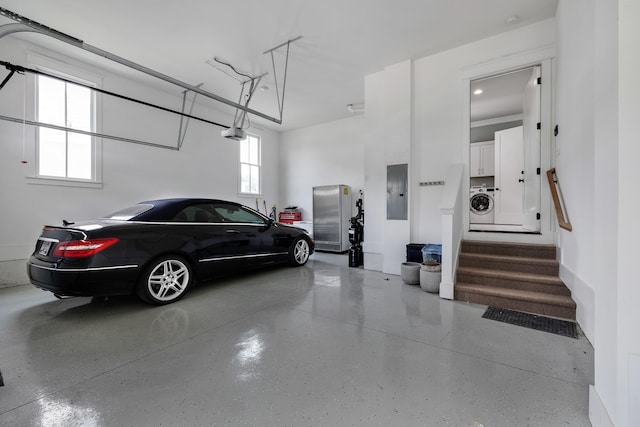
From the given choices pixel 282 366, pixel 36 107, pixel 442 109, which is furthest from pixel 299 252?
pixel 36 107

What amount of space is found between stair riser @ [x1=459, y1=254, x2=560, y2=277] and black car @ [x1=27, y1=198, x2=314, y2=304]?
3136 mm

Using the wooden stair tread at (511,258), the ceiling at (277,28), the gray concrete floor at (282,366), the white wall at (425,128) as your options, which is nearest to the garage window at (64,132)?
the ceiling at (277,28)

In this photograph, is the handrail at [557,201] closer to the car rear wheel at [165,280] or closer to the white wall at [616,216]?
the white wall at [616,216]

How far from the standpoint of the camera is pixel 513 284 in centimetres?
321

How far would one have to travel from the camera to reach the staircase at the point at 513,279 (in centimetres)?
285

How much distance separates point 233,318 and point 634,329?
2.82 metres

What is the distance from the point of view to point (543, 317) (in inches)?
109

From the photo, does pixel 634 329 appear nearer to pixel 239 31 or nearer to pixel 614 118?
pixel 614 118

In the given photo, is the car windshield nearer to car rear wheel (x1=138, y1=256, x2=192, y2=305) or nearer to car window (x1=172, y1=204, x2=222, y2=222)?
car window (x1=172, y1=204, x2=222, y2=222)

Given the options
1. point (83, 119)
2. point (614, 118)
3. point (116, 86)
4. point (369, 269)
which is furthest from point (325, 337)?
point (116, 86)

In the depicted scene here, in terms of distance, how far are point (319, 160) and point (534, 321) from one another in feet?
20.4

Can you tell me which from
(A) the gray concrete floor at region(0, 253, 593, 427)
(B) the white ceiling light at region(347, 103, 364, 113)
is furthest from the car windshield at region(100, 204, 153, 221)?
(B) the white ceiling light at region(347, 103, 364, 113)

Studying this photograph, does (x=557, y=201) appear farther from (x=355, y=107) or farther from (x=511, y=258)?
(x=355, y=107)

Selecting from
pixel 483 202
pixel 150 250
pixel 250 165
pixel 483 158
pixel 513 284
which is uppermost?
pixel 483 158
